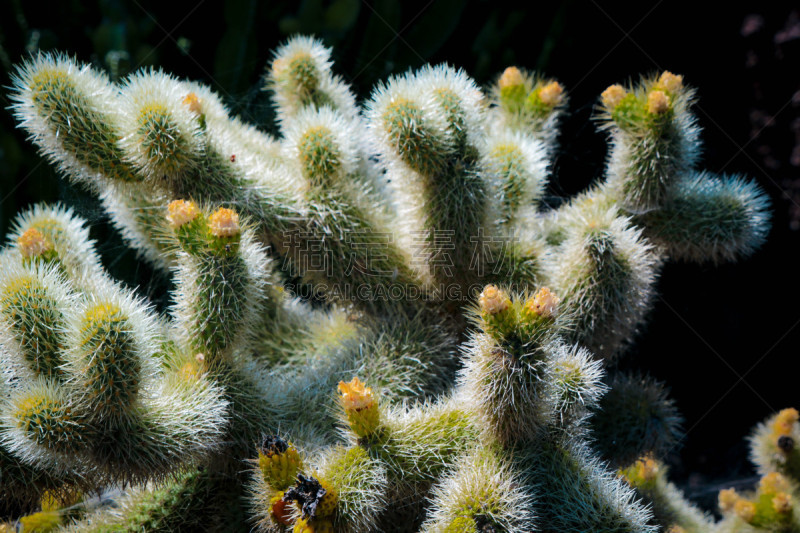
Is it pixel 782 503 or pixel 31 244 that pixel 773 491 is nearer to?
pixel 782 503

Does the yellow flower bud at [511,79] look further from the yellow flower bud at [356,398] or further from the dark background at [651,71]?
the yellow flower bud at [356,398]

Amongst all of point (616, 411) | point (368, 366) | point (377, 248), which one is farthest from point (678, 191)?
point (368, 366)

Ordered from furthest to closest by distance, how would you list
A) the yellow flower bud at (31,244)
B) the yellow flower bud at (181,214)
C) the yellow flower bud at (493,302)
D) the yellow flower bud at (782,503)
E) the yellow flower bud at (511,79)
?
the yellow flower bud at (511,79) < the yellow flower bud at (782,503) < the yellow flower bud at (31,244) < the yellow flower bud at (181,214) < the yellow flower bud at (493,302)

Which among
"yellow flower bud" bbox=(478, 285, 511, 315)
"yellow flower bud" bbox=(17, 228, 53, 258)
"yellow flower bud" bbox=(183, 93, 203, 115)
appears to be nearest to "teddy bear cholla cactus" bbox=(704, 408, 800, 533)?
"yellow flower bud" bbox=(478, 285, 511, 315)

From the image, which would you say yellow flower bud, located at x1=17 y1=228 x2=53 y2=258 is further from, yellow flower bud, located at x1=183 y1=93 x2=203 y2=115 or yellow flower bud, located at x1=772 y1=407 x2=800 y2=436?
yellow flower bud, located at x1=772 y1=407 x2=800 y2=436

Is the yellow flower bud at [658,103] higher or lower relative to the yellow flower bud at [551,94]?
lower

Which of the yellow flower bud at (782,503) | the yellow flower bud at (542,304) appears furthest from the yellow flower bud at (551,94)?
the yellow flower bud at (782,503)

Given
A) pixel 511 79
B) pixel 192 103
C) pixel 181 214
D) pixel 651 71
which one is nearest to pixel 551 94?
pixel 511 79
